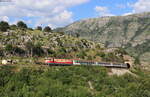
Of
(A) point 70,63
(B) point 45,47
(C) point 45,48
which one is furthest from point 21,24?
(A) point 70,63

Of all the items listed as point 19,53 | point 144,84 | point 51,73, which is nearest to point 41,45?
point 19,53

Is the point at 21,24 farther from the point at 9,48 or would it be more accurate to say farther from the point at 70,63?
the point at 70,63

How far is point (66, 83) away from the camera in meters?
70.7

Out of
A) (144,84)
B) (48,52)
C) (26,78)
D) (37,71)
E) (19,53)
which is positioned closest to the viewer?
(26,78)

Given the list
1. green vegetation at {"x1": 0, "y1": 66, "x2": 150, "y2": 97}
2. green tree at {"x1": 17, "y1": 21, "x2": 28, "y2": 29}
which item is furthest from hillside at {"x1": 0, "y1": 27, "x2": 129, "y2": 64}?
green tree at {"x1": 17, "y1": 21, "x2": 28, "y2": 29}

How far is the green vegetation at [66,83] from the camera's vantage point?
6269cm

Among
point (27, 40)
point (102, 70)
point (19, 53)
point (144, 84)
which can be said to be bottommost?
point (144, 84)

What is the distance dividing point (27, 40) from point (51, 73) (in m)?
46.3

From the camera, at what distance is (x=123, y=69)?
92.6m

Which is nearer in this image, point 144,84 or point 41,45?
point 144,84

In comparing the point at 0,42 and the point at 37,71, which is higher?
the point at 0,42

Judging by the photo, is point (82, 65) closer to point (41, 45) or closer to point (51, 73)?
point (51, 73)

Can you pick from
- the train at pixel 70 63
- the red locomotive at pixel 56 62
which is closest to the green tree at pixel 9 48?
the train at pixel 70 63

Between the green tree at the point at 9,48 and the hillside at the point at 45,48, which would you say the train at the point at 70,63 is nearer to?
the hillside at the point at 45,48
